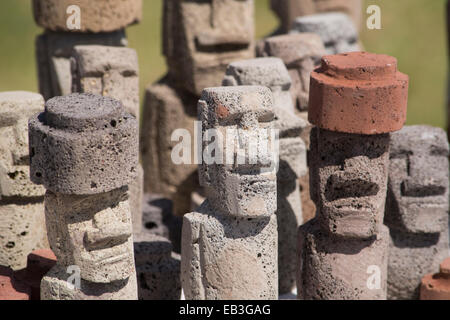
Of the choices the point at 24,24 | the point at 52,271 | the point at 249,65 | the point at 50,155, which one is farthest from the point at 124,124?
the point at 24,24

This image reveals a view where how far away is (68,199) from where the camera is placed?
372 centimetres

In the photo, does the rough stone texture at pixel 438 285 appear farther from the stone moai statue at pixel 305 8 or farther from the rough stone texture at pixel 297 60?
the stone moai statue at pixel 305 8

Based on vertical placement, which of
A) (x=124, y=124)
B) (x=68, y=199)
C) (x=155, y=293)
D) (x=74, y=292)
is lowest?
(x=155, y=293)

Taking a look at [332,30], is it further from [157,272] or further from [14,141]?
[14,141]

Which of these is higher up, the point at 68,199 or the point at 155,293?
the point at 68,199

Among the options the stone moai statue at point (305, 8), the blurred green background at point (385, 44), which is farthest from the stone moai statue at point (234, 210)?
the blurred green background at point (385, 44)

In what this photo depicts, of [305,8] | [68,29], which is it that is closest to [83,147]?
[68,29]

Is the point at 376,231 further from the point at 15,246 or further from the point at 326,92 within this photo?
the point at 15,246

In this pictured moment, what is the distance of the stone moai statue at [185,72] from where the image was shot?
19.6 feet

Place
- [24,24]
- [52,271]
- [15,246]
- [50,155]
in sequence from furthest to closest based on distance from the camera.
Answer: [24,24], [15,246], [52,271], [50,155]

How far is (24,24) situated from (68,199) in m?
6.56

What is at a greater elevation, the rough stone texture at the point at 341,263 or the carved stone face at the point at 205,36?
the carved stone face at the point at 205,36

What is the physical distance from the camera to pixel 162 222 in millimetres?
5484

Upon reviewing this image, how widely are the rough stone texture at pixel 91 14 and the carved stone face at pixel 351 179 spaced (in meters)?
1.81
